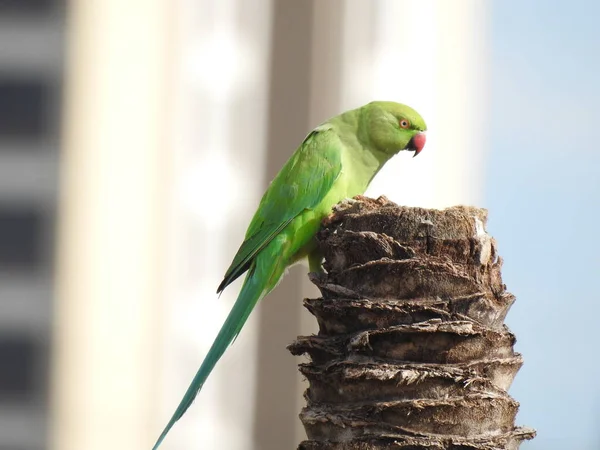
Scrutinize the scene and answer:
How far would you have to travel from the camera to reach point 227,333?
286 cm

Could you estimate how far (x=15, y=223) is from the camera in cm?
790

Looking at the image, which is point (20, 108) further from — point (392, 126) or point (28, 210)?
point (392, 126)

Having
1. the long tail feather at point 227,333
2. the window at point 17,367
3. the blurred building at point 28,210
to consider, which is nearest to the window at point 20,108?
the blurred building at point 28,210

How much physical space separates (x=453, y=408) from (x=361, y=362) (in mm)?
219

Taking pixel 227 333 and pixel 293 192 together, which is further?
pixel 293 192

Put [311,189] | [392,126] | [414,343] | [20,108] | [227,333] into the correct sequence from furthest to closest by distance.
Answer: [20,108] < [392,126] < [311,189] < [227,333] < [414,343]

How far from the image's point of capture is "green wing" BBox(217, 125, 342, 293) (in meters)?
3.15

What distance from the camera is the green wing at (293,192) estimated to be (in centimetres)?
315

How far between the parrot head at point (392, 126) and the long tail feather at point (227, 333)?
77 centimetres

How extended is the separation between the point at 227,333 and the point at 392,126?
45.1 inches

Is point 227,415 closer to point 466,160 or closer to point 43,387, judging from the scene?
point 43,387

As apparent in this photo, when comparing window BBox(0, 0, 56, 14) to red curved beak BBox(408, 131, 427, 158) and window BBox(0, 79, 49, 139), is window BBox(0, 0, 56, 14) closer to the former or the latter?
window BBox(0, 79, 49, 139)

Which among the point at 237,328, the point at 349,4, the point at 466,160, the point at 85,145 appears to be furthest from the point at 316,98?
the point at 237,328

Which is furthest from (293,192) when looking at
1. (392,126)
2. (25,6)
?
(25,6)
